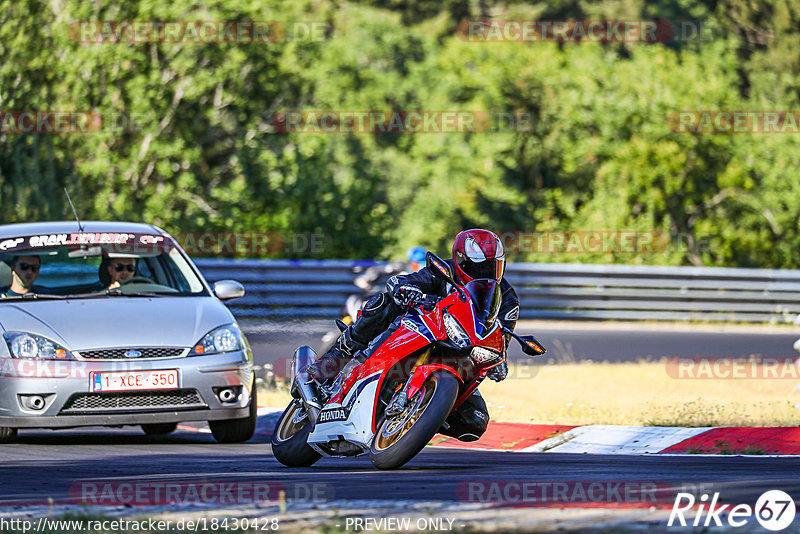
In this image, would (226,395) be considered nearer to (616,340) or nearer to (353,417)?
(353,417)

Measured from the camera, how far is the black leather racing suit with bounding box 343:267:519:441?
7.61m

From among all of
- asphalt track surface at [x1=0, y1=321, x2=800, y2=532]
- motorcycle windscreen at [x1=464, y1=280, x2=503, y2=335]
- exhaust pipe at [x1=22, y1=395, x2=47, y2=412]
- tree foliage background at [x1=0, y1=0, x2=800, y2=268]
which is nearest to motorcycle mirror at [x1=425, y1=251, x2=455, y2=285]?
motorcycle windscreen at [x1=464, y1=280, x2=503, y2=335]

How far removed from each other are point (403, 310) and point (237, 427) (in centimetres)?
251

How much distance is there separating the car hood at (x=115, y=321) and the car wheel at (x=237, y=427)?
2.19 ft

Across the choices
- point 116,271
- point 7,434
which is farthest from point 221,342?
point 7,434

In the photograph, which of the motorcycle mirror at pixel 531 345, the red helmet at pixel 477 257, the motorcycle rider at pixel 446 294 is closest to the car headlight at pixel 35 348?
the motorcycle rider at pixel 446 294

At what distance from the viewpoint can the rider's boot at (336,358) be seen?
8031 millimetres

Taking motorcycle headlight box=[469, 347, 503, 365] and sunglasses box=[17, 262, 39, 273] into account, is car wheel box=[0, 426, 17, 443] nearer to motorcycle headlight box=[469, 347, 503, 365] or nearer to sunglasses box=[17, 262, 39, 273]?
sunglasses box=[17, 262, 39, 273]

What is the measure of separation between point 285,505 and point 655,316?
1855 centimetres

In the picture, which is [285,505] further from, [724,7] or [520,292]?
[724,7]

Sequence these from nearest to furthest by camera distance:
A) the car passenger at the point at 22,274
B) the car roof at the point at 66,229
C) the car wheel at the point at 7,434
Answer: the car wheel at the point at 7,434
the car passenger at the point at 22,274
the car roof at the point at 66,229

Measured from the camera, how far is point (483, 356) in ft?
23.6

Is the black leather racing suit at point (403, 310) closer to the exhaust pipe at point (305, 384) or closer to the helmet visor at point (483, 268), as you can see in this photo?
the helmet visor at point (483, 268)

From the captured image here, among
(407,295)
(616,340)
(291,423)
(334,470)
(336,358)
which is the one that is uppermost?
(407,295)
